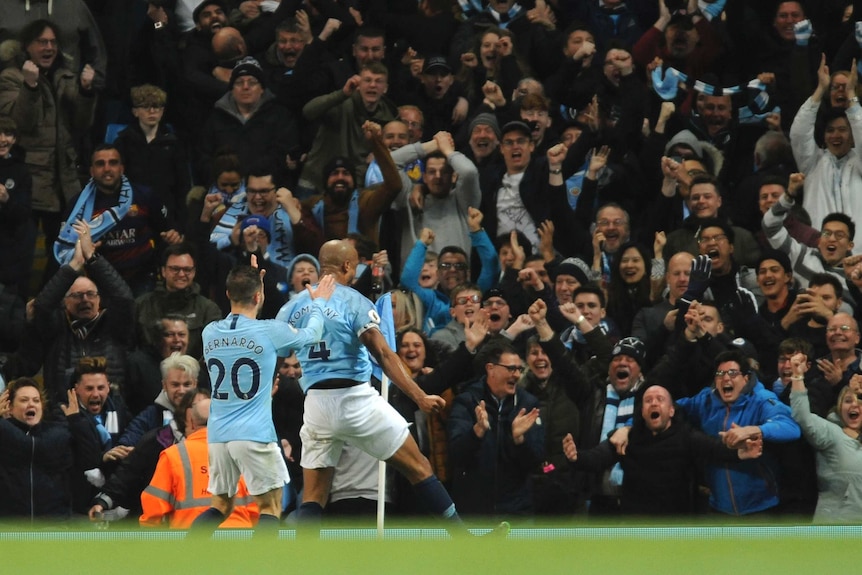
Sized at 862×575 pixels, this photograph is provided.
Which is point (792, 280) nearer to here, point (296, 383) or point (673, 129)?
point (673, 129)

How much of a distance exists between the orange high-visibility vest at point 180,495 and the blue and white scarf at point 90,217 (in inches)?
150

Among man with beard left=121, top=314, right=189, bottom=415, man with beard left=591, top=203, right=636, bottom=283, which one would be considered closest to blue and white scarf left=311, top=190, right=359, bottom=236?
man with beard left=121, top=314, right=189, bottom=415

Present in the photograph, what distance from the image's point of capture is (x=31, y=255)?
16.0 m

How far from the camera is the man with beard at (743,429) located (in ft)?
41.9

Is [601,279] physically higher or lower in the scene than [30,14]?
lower

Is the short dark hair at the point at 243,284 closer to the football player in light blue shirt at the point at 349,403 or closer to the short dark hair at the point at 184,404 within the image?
the football player in light blue shirt at the point at 349,403

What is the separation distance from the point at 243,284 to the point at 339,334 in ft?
2.28

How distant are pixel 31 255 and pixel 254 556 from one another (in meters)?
7.15

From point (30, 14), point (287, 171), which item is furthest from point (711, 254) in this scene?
point (30, 14)

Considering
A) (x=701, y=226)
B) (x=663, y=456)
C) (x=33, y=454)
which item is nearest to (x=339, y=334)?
(x=663, y=456)

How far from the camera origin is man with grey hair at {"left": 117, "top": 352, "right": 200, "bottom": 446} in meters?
13.5

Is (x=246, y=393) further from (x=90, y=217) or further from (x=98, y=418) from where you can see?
(x=90, y=217)

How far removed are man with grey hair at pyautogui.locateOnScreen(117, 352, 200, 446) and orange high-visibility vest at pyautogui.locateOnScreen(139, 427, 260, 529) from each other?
1.57 m

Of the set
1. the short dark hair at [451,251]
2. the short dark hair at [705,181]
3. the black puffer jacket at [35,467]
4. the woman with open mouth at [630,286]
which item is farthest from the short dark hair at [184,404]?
the short dark hair at [705,181]
